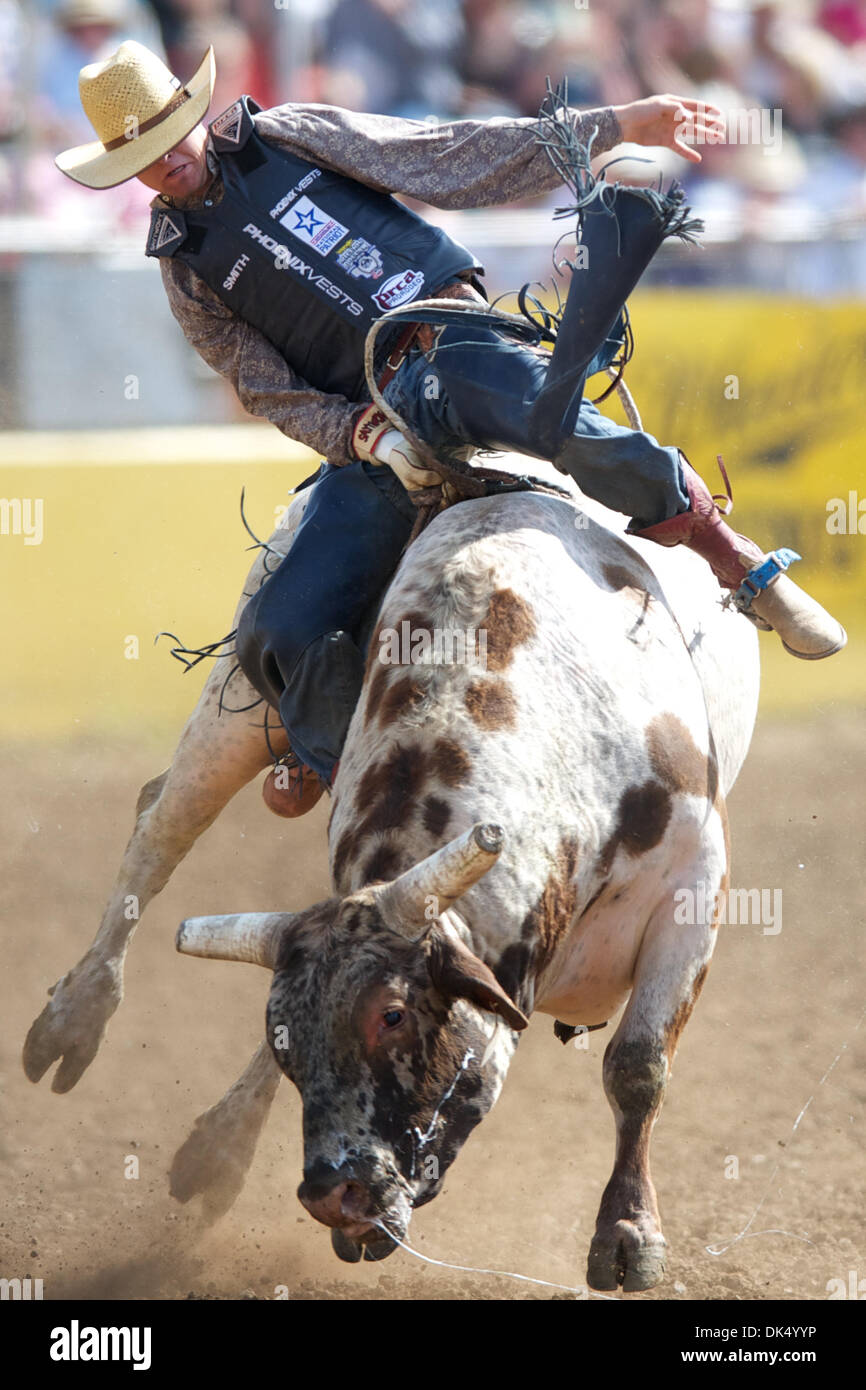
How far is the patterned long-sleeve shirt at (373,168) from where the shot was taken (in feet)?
13.0

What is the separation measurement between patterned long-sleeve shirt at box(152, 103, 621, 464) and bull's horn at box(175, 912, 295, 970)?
4.55ft

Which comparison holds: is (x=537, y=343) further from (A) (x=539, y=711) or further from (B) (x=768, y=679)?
(B) (x=768, y=679)

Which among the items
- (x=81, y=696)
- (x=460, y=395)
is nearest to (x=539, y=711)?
(x=460, y=395)

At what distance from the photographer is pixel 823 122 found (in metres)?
8.45

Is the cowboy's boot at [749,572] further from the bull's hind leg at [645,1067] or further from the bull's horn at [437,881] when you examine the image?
the bull's horn at [437,881]

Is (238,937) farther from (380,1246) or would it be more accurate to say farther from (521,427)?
(521,427)

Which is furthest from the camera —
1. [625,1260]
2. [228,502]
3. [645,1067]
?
[228,502]

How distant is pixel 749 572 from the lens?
380cm

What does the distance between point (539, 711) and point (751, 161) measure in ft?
19.6

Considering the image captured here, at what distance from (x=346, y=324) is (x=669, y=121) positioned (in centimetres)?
88

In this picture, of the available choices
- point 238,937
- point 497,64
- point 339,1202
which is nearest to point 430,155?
point 238,937

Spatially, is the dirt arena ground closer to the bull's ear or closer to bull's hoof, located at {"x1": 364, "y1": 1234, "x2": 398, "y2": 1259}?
bull's hoof, located at {"x1": 364, "y1": 1234, "x2": 398, "y2": 1259}

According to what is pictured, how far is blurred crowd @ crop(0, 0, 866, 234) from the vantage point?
7297 mm

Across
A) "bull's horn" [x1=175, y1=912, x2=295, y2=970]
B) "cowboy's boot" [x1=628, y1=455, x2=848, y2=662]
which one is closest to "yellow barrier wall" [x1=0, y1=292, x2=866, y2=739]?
"cowboy's boot" [x1=628, y1=455, x2=848, y2=662]
